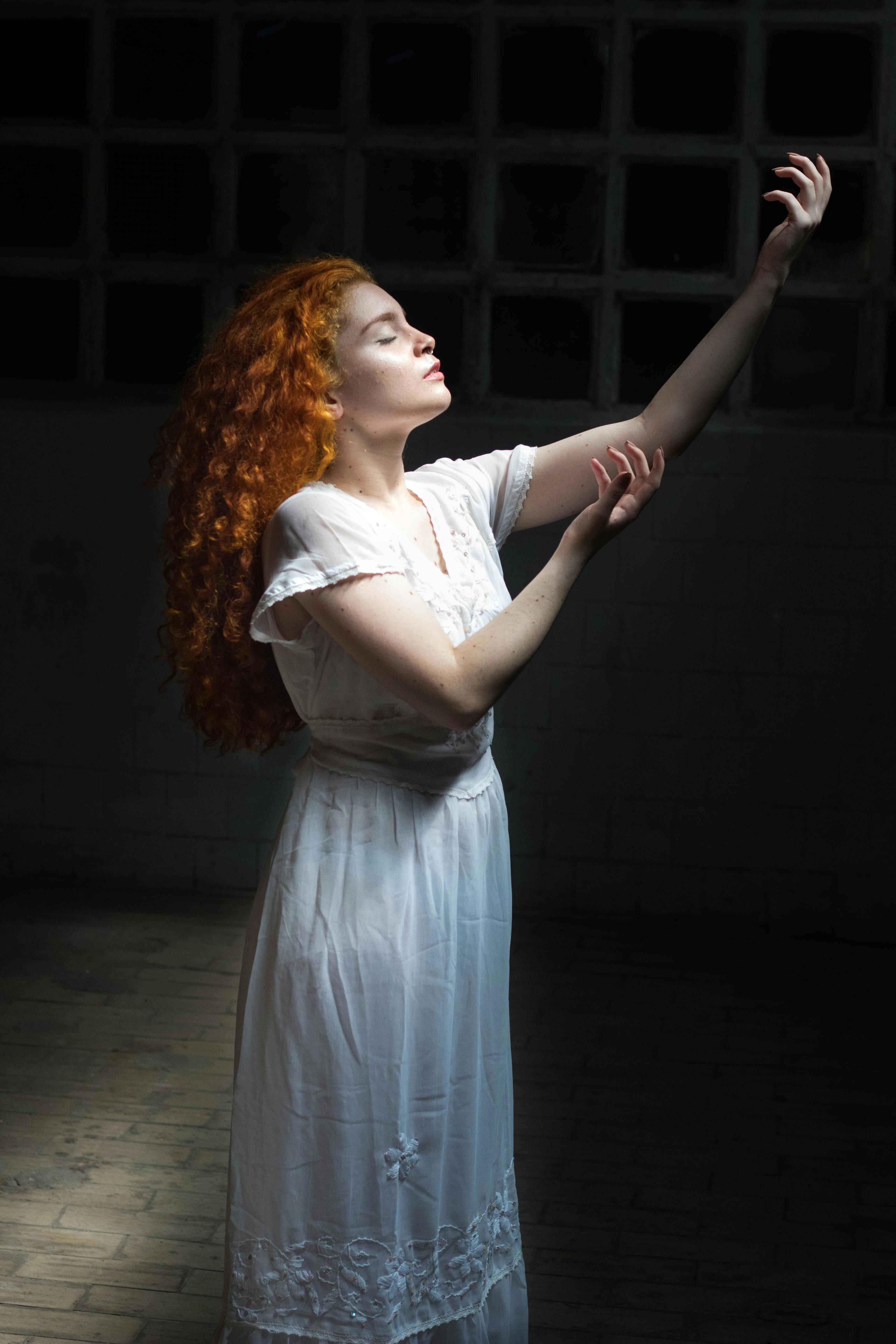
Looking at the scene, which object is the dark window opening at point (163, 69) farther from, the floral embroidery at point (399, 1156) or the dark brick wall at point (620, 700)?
the floral embroidery at point (399, 1156)

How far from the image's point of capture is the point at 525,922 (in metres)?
4.51

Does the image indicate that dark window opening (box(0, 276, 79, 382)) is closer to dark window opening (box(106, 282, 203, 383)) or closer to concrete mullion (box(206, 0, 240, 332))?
dark window opening (box(106, 282, 203, 383))

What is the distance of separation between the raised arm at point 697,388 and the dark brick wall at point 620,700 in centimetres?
243

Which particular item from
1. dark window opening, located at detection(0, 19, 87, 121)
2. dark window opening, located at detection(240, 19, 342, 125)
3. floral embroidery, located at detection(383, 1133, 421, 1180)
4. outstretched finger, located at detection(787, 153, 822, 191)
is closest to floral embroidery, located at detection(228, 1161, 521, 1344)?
floral embroidery, located at detection(383, 1133, 421, 1180)

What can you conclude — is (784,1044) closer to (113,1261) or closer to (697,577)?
(697,577)

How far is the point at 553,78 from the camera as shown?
4336mm

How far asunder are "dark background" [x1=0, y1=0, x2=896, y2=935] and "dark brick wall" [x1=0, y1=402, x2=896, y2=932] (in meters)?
0.01

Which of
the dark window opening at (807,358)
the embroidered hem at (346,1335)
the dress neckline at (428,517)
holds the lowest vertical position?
the embroidered hem at (346,1335)

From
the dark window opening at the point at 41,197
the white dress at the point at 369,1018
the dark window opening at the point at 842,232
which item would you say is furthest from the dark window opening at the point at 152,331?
the white dress at the point at 369,1018

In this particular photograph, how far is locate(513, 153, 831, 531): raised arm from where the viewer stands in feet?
5.82

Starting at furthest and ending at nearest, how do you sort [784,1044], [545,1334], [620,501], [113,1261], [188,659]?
[784,1044] < [113,1261] < [545,1334] < [188,659] < [620,501]

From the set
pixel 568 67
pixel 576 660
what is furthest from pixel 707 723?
pixel 568 67

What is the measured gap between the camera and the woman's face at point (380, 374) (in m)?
1.71

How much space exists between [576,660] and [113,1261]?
8.13 feet
